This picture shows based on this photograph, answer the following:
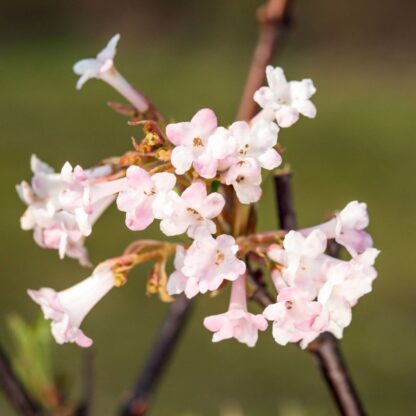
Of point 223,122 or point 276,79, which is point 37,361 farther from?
point 223,122

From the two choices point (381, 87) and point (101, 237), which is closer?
point (101, 237)

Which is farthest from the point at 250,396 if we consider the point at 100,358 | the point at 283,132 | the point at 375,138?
the point at 375,138

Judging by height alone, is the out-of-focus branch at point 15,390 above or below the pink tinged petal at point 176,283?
above

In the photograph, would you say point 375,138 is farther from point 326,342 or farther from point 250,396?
point 326,342

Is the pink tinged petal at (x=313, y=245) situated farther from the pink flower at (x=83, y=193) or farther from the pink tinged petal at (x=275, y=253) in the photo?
the pink flower at (x=83, y=193)

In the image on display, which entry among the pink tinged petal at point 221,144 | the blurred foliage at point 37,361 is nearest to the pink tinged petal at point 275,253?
the pink tinged petal at point 221,144

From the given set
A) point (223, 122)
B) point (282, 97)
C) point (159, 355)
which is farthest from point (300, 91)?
point (223, 122)
